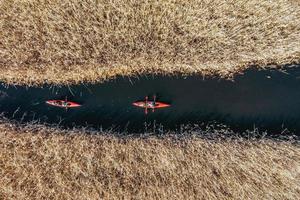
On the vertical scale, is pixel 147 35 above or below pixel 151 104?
above

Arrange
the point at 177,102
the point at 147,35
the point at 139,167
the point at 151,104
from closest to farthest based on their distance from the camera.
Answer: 1. the point at 147,35
2. the point at 139,167
3. the point at 151,104
4. the point at 177,102

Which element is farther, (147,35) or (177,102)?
(177,102)

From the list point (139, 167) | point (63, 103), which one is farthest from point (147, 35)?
point (139, 167)

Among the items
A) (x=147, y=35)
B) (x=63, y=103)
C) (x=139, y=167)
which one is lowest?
(x=139, y=167)

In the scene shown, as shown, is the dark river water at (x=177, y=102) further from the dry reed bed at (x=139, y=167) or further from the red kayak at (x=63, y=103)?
the dry reed bed at (x=139, y=167)

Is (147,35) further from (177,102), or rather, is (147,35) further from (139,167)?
(139,167)

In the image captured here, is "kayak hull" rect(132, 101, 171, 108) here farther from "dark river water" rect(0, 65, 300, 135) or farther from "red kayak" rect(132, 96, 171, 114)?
"dark river water" rect(0, 65, 300, 135)

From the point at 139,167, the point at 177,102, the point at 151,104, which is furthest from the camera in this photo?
the point at 177,102

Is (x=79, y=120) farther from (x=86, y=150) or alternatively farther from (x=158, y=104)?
(x=158, y=104)
